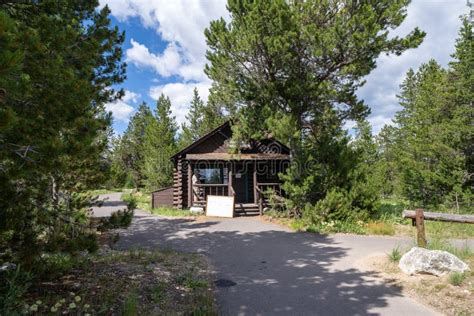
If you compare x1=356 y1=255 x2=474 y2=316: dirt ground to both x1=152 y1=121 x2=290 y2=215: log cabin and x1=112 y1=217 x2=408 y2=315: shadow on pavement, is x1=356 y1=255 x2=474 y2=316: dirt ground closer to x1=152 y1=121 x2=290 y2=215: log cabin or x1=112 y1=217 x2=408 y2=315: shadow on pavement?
x1=112 y1=217 x2=408 y2=315: shadow on pavement

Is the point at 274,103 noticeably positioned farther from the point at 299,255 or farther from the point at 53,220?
the point at 53,220

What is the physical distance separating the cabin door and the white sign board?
286 centimetres

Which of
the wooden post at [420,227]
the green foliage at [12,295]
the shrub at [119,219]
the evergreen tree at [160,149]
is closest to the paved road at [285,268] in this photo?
the wooden post at [420,227]

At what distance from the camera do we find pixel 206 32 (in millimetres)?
12422

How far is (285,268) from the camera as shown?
6230 mm

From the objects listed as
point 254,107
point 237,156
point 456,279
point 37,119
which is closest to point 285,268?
point 456,279

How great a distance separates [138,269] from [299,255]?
4.01m

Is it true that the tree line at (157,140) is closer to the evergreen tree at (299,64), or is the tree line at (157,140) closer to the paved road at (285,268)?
the evergreen tree at (299,64)

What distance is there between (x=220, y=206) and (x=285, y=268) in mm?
8626

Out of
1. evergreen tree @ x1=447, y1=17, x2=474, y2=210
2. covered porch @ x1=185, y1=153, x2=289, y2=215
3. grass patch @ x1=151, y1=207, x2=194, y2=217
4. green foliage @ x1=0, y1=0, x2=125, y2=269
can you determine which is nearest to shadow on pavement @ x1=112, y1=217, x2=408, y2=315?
green foliage @ x1=0, y1=0, x2=125, y2=269

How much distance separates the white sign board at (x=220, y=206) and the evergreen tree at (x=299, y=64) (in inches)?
140

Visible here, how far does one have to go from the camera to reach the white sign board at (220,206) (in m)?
14.5

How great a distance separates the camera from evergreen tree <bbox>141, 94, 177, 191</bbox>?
74.3ft

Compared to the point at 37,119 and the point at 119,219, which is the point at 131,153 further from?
the point at 37,119
